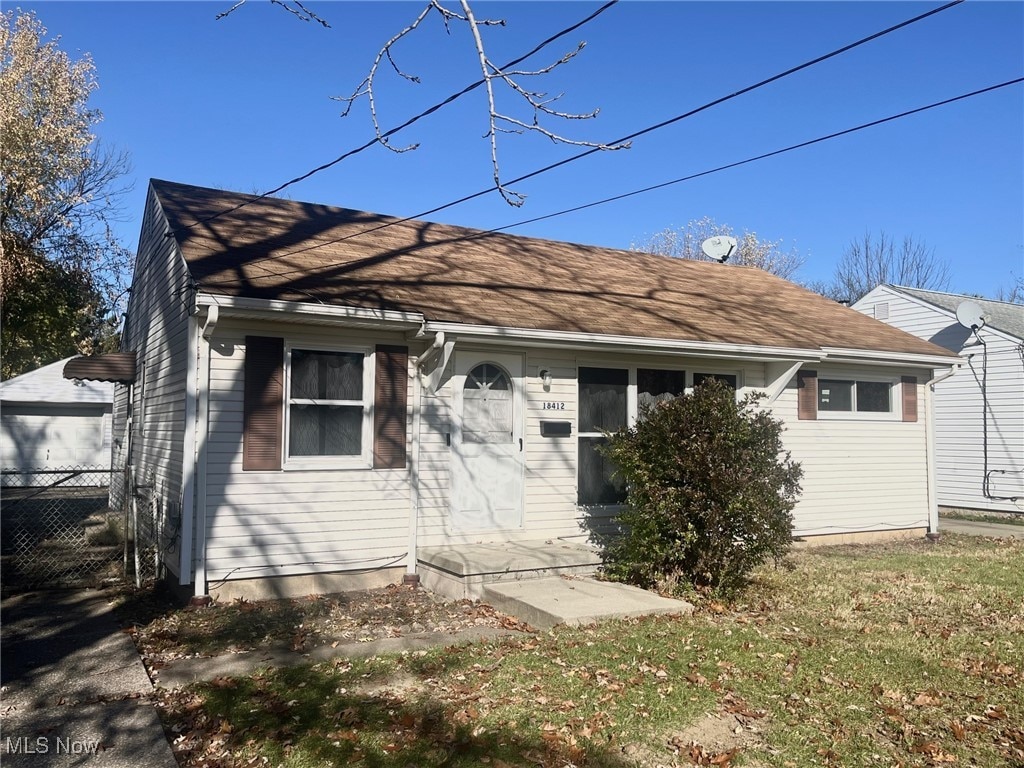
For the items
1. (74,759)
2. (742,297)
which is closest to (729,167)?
(742,297)

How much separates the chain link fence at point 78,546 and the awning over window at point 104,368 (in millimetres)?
1398

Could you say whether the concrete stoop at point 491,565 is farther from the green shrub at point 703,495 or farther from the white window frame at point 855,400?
the white window frame at point 855,400

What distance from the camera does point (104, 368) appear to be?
37.1 feet

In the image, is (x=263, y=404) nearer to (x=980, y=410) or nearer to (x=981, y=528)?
(x=981, y=528)

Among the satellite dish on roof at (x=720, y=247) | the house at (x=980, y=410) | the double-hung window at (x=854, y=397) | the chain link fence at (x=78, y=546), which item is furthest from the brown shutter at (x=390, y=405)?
the house at (x=980, y=410)

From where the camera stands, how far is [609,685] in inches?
207

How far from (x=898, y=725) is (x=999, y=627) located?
9.68ft

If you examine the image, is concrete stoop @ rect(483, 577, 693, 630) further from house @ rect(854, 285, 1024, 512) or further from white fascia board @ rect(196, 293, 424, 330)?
house @ rect(854, 285, 1024, 512)

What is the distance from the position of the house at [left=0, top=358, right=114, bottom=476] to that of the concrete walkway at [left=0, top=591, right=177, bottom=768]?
20218mm

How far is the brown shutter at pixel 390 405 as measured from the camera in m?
8.53

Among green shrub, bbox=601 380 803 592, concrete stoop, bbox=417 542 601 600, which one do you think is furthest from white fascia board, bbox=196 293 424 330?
green shrub, bbox=601 380 803 592

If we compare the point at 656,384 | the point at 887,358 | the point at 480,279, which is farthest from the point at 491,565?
the point at 887,358

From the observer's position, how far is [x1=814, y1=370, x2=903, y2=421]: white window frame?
11.9 metres

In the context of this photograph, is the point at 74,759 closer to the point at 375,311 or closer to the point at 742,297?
the point at 375,311
